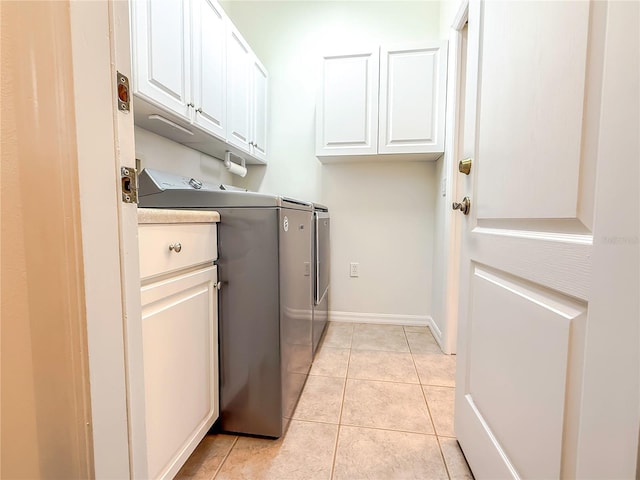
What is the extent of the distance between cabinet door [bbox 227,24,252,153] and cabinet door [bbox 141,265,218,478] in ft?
3.94

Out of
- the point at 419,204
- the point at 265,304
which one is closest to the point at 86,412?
the point at 265,304

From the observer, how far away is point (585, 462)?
1.65ft

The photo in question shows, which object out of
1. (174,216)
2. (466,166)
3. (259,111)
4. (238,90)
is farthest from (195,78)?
(466,166)

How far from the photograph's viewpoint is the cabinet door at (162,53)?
1140 mm

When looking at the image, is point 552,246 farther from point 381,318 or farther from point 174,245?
point 381,318

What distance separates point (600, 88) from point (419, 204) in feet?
6.27

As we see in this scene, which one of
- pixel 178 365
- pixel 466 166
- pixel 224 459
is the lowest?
pixel 224 459

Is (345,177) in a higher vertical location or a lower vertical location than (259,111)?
lower

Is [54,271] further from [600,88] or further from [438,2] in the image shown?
[438,2]

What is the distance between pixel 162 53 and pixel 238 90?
739 millimetres

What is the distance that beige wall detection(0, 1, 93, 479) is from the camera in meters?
0.36

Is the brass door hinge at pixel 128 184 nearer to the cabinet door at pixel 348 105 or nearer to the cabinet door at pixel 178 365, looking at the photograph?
the cabinet door at pixel 178 365

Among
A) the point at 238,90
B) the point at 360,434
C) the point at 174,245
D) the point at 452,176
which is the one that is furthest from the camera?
the point at 238,90

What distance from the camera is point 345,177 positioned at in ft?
8.02
